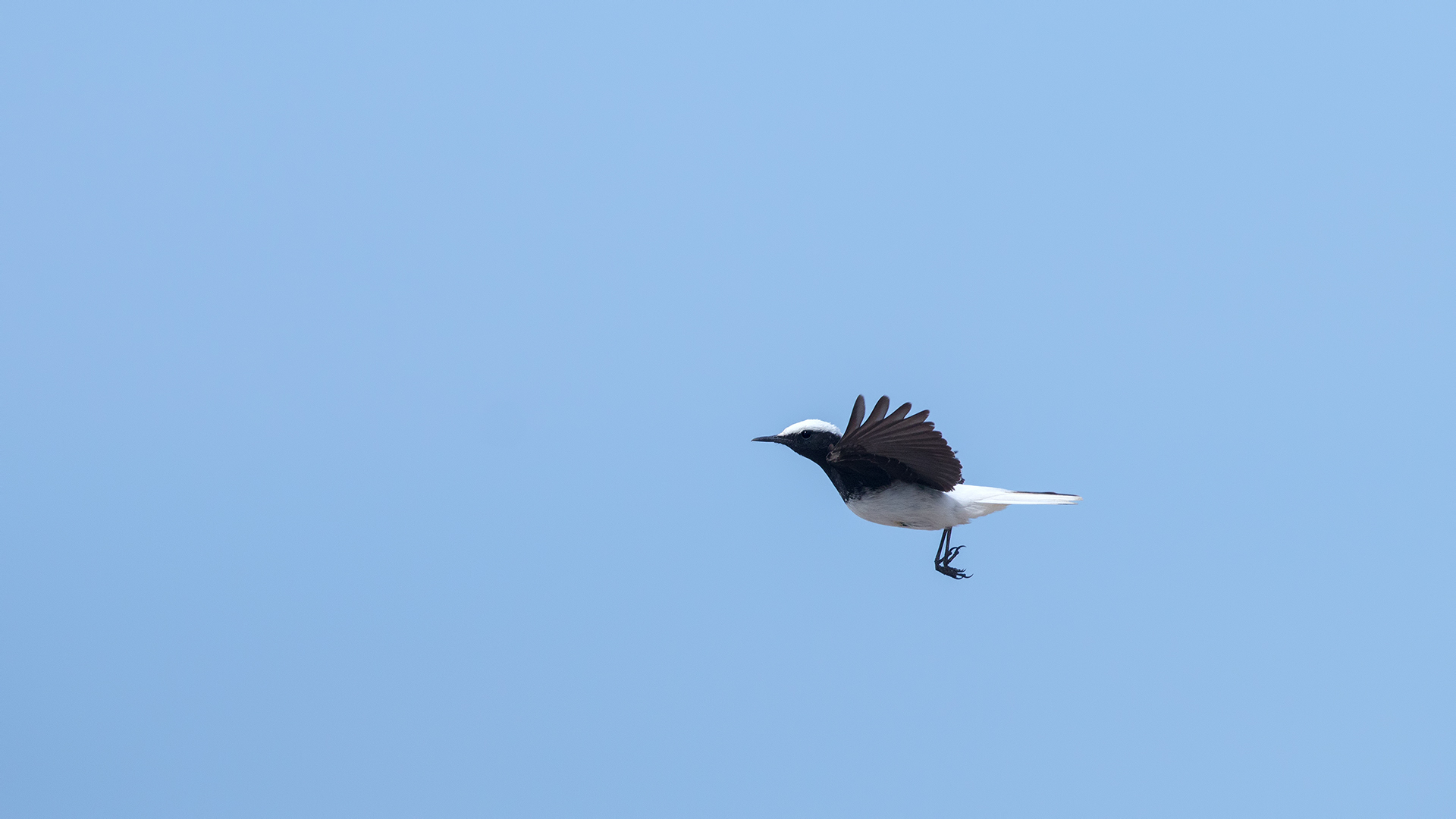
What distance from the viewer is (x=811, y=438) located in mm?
10227

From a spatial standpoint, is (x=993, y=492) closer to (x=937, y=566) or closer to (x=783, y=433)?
(x=937, y=566)

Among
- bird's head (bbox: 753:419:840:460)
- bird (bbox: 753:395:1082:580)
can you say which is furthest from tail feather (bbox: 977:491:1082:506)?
bird's head (bbox: 753:419:840:460)

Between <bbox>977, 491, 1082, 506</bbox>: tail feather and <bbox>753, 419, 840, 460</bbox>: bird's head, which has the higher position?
<bbox>753, 419, 840, 460</bbox>: bird's head

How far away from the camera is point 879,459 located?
9.56m

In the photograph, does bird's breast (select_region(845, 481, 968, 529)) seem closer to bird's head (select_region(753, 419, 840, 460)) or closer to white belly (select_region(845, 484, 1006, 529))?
white belly (select_region(845, 484, 1006, 529))

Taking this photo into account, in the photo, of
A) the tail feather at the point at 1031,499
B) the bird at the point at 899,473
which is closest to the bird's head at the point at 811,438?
the bird at the point at 899,473

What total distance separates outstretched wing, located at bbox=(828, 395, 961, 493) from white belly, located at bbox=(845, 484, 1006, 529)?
0.09 metres

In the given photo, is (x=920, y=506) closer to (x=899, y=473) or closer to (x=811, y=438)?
(x=899, y=473)

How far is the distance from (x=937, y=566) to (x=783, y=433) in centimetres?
182

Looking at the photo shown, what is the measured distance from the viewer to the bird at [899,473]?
29.8ft

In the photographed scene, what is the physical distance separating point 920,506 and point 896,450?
0.80m

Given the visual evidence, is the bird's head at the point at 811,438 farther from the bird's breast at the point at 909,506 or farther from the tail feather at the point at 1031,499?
the tail feather at the point at 1031,499

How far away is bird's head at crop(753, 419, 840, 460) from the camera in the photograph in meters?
10.2

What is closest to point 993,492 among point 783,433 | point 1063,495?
point 1063,495
